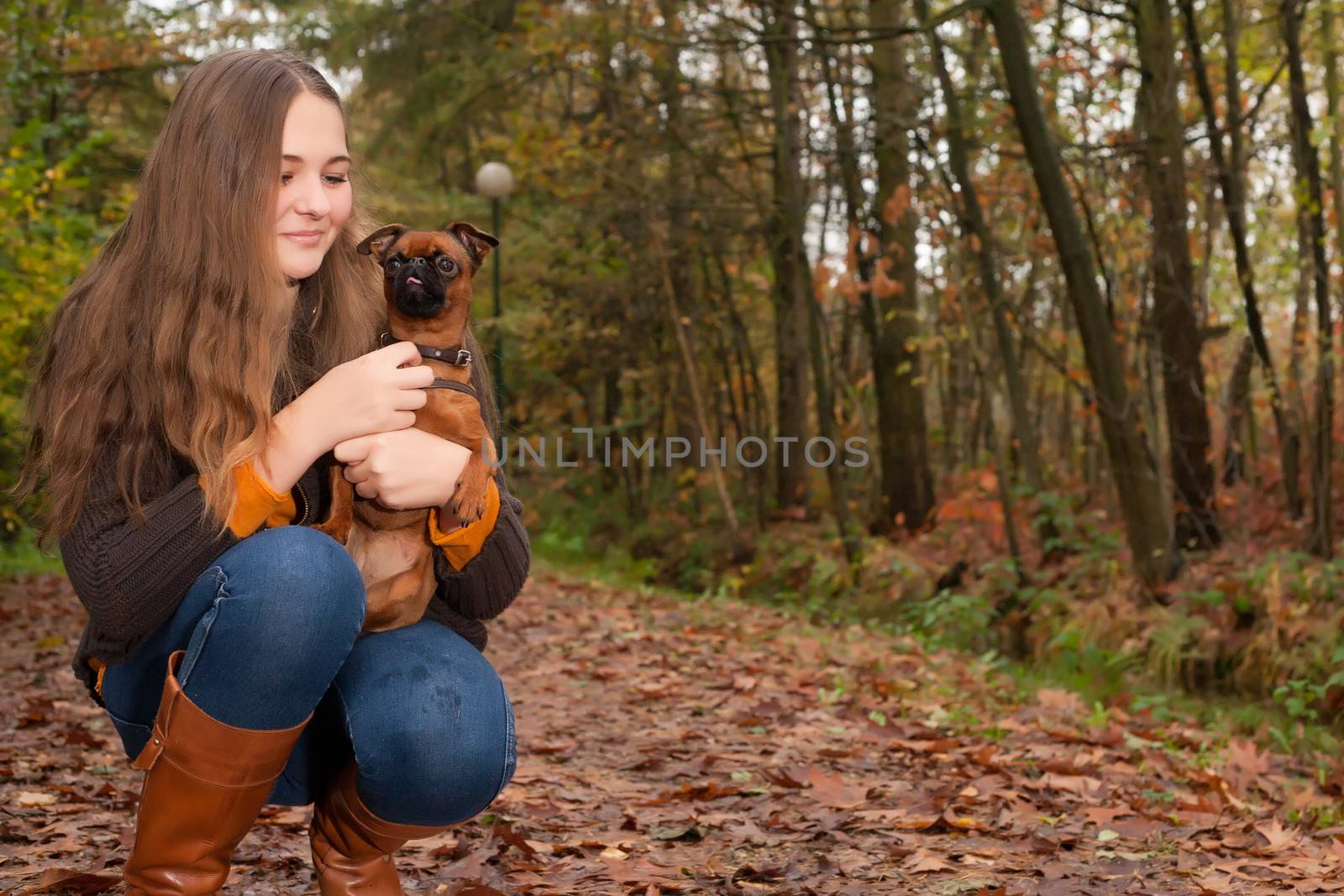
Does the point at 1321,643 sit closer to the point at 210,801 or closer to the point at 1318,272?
the point at 1318,272

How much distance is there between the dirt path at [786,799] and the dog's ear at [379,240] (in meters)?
1.51

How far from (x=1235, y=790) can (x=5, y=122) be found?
28.6 feet

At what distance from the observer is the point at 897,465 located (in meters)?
13.7

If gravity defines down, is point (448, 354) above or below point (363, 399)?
above

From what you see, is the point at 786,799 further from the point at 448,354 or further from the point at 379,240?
the point at 379,240

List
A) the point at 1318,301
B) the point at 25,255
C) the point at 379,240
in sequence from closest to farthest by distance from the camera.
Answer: the point at 379,240 < the point at 25,255 < the point at 1318,301

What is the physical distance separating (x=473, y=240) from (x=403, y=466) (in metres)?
0.54

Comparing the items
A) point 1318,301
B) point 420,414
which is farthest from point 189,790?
point 1318,301

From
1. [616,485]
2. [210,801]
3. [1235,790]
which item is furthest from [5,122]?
[616,485]

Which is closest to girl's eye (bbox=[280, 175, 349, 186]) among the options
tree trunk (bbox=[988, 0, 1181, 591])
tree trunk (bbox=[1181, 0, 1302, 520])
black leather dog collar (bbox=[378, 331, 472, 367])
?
black leather dog collar (bbox=[378, 331, 472, 367])

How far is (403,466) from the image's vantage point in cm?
230

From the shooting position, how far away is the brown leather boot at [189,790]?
210 centimetres

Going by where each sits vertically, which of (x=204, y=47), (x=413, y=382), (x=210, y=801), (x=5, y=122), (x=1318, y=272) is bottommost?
(x=210, y=801)

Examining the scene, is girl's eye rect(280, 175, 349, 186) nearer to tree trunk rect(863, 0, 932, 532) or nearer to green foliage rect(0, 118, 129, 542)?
green foliage rect(0, 118, 129, 542)
